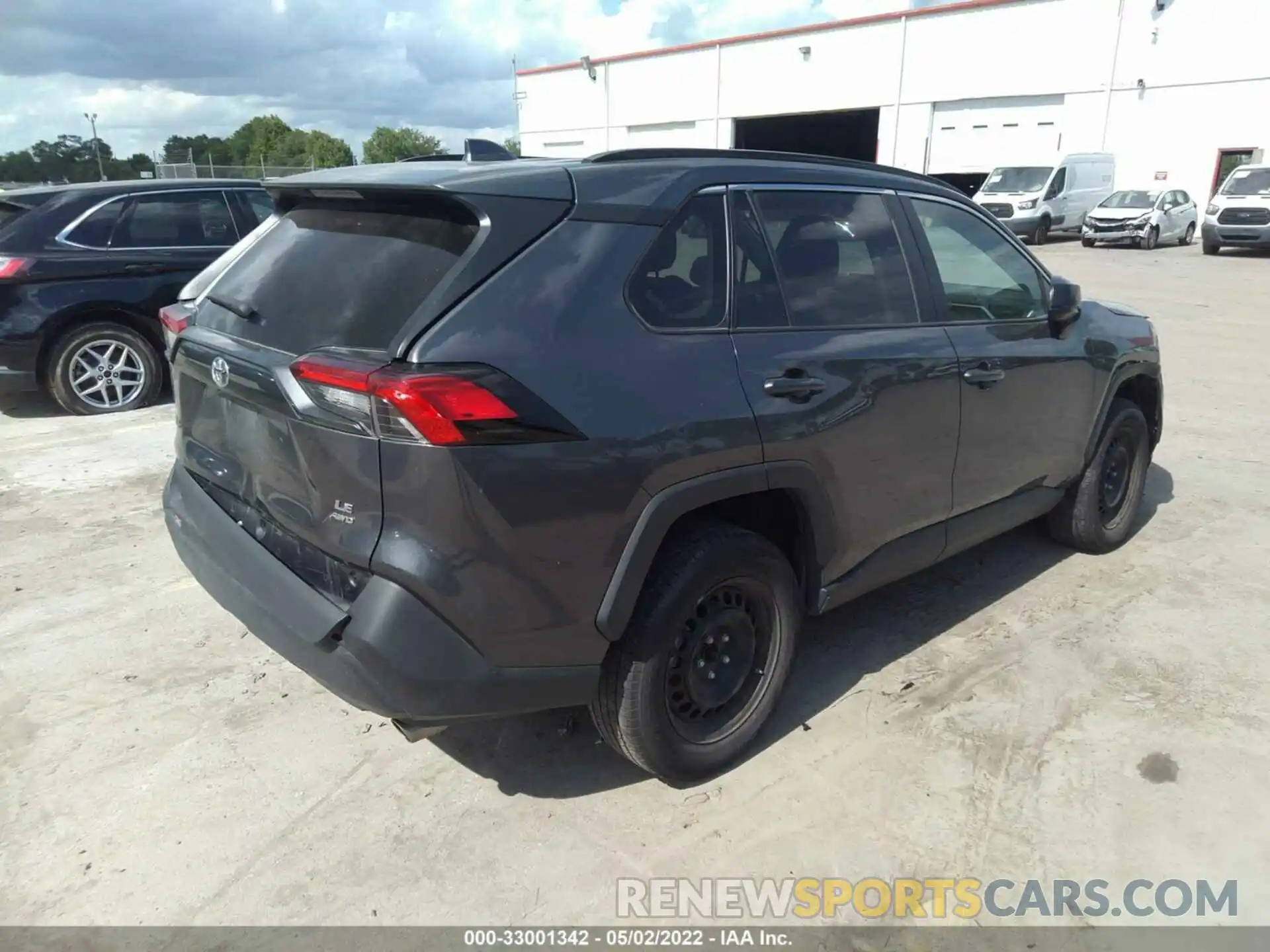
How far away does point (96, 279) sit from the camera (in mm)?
6914

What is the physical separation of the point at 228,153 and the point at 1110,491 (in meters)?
89.6

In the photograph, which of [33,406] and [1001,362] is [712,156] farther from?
[33,406]

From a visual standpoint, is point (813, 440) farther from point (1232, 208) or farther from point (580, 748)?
point (1232, 208)

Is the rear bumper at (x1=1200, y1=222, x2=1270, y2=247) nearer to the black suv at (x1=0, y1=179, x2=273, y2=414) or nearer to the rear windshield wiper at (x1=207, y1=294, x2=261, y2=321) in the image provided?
the black suv at (x1=0, y1=179, x2=273, y2=414)

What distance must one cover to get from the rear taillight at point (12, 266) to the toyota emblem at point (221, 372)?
5.19 m

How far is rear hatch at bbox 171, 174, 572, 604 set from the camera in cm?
227

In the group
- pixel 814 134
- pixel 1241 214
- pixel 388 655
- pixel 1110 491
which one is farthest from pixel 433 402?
pixel 814 134

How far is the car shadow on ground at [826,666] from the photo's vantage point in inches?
119

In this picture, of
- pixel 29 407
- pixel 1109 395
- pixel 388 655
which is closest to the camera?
pixel 388 655

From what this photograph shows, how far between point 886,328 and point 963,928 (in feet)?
6.36

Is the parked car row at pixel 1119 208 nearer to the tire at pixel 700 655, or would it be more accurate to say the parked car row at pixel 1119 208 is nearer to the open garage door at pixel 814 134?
the open garage door at pixel 814 134

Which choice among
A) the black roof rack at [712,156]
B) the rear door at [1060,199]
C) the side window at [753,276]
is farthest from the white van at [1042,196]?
the side window at [753,276]

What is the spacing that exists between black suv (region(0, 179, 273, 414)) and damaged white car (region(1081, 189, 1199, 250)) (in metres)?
22.6

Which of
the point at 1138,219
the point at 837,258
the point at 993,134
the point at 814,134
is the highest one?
the point at 814,134
